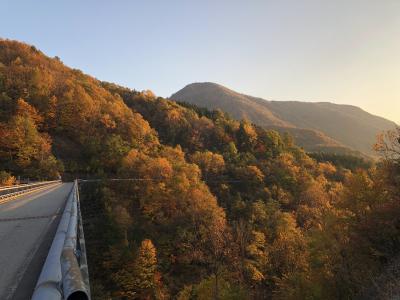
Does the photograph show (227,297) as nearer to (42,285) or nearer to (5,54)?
(42,285)

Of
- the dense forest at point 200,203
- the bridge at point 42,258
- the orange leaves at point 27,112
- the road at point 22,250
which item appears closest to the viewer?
the bridge at point 42,258

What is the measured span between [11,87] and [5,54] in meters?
50.1

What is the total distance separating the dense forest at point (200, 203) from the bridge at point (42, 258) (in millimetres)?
9017

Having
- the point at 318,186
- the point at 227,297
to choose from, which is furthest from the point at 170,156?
the point at 227,297

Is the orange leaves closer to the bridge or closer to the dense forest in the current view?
the dense forest

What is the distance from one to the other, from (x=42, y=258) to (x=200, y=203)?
6219 centimetres

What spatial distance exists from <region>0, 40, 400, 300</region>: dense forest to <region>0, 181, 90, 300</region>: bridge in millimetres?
9017

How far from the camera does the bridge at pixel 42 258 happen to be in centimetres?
279

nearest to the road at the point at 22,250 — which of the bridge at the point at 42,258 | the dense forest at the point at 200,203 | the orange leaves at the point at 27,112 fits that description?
the bridge at the point at 42,258

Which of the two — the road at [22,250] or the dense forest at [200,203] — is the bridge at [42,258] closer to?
the road at [22,250]

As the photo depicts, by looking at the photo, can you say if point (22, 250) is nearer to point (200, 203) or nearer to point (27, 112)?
point (200, 203)

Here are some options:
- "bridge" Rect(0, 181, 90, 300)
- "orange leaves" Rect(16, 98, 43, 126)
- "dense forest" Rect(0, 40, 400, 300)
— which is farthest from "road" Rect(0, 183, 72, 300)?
"orange leaves" Rect(16, 98, 43, 126)

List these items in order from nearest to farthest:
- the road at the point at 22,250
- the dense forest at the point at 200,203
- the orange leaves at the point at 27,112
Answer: the road at the point at 22,250 < the dense forest at the point at 200,203 < the orange leaves at the point at 27,112

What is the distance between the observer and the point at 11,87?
99.2 metres
